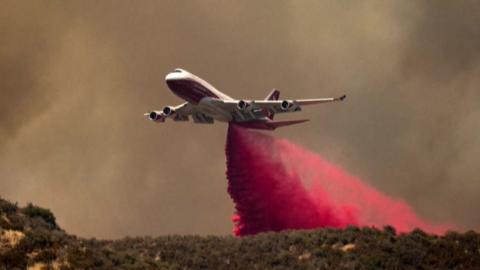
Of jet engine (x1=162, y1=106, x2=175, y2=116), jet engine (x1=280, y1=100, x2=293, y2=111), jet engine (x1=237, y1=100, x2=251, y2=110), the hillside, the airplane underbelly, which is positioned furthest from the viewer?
jet engine (x1=162, y1=106, x2=175, y2=116)

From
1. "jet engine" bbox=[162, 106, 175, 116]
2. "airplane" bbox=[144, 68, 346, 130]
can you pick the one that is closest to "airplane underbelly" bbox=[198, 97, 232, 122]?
"airplane" bbox=[144, 68, 346, 130]

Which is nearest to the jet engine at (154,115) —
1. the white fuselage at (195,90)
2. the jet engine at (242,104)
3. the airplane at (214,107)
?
the airplane at (214,107)

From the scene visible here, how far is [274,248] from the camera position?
61.6m

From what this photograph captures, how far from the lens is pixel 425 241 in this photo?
62938 mm

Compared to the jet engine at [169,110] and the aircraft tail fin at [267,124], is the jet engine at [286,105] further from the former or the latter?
the jet engine at [169,110]

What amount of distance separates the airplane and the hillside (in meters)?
23.7

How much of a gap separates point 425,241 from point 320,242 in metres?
8.09

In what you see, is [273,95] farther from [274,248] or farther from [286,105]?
[274,248]

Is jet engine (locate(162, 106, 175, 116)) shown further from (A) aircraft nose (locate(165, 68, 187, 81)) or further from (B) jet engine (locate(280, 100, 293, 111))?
(B) jet engine (locate(280, 100, 293, 111))

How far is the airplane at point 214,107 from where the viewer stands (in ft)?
281

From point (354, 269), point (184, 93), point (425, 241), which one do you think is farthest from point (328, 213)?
point (354, 269)

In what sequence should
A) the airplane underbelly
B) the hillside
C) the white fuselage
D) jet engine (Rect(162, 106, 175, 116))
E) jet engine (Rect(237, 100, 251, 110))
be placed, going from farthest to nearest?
jet engine (Rect(162, 106, 175, 116)) < jet engine (Rect(237, 100, 251, 110)) < the airplane underbelly < the white fuselage < the hillside

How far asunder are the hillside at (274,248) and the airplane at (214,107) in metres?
23.7

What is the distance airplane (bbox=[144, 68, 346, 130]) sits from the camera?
8562cm
